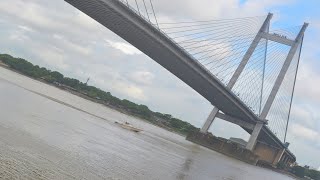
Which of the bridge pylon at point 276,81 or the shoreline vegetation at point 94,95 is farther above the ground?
the bridge pylon at point 276,81

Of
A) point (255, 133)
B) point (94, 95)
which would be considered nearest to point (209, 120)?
point (255, 133)

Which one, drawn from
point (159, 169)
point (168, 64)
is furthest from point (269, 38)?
point (159, 169)

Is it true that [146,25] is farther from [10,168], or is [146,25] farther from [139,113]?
[139,113]

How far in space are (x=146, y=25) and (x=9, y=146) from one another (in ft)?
73.9

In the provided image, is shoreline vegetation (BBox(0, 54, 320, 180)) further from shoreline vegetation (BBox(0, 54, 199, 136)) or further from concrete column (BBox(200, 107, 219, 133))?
concrete column (BBox(200, 107, 219, 133))

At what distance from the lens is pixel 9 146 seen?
14.6 meters

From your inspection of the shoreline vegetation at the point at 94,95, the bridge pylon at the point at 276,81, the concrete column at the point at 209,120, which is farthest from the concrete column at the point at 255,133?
the shoreline vegetation at the point at 94,95

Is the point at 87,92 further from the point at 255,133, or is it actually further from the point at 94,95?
the point at 255,133

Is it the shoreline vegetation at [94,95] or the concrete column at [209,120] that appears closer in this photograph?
the concrete column at [209,120]

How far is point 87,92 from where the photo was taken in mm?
109688

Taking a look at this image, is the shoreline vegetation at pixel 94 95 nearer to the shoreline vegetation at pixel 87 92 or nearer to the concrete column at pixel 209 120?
the shoreline vegetation at pixel 87 92

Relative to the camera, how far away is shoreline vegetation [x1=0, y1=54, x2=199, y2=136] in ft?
337

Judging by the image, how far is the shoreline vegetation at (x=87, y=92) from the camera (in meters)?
103

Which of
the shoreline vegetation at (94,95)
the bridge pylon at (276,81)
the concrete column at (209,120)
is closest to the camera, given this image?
the bridge pylon at (276,81)
